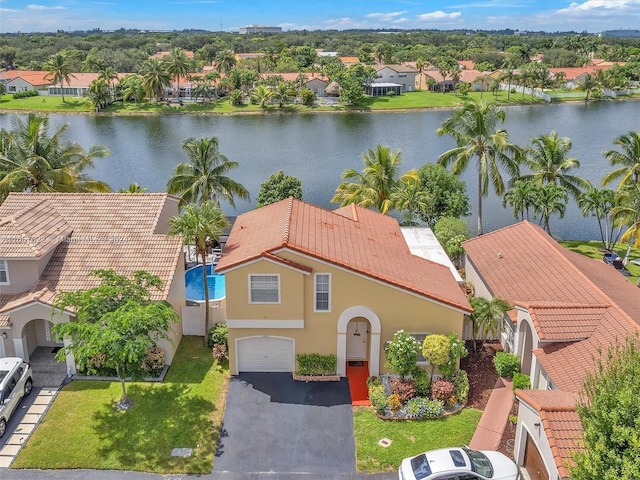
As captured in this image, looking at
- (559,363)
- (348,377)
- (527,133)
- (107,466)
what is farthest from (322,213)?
(527,133)

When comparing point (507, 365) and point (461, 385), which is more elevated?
point (507, 365)

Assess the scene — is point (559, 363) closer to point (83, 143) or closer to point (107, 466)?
point (107, 466)

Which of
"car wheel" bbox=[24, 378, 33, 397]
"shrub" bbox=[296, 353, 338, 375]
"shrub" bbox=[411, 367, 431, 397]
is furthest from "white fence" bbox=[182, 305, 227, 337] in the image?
"shrub" bbox=[411, 367, 431, 397]

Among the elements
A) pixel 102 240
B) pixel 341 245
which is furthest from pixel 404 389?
pixel 102 240

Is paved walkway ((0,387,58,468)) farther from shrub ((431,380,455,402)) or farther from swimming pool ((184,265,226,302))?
shrub ((431,380,455,402))

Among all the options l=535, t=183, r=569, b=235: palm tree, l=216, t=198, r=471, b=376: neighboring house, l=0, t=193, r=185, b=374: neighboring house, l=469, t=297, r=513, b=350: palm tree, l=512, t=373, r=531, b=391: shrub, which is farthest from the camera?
l=535, t=183, r=569, b=235: palm tree

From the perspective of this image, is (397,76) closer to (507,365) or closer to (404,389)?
(507,365)
